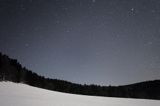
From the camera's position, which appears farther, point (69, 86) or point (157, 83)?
point (157, 83)

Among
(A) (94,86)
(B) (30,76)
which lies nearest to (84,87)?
(A) (94,86)

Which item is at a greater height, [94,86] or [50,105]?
[94,86]

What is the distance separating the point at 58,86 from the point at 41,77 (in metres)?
6.18

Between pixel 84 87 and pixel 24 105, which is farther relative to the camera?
pixel 84 87

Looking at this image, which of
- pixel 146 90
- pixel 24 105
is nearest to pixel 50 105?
pixel 24 105

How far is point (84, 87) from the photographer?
78.9 meters

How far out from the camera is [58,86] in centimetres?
7756

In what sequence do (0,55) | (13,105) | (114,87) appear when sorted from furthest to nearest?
(114,87)
(0,55)
(13,105)

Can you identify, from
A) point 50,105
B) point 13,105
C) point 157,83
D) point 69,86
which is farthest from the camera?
point 157,83

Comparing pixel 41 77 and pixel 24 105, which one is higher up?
pixel 41 77

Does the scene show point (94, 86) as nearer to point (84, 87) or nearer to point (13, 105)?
point (84, 87)

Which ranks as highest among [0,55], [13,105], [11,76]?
[0,55]

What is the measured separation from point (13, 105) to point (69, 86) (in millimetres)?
69454

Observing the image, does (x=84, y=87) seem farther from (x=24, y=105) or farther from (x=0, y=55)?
(x=24, y=105)
